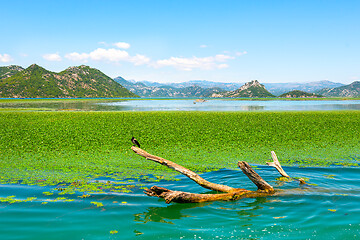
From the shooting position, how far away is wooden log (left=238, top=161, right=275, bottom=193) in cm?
1036

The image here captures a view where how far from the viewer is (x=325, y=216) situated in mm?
9047

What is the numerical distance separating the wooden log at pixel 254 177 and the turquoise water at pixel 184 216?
44cm

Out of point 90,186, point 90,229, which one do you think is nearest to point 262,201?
point 90,229

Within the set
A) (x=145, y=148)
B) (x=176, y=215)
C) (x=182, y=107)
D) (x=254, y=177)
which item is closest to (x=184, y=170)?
(x=176, y=215)

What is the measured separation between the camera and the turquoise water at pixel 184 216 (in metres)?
7.82

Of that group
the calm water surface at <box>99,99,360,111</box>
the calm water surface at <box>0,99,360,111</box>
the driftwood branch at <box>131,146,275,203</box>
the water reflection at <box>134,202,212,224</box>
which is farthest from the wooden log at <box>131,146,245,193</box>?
the calm water surface at <box>99,99,360,111</box>

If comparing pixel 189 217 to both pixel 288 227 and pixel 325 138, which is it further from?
pixel 325 138

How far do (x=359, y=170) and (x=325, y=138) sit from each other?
38.1 feet

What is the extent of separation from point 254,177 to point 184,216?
344 centimetres

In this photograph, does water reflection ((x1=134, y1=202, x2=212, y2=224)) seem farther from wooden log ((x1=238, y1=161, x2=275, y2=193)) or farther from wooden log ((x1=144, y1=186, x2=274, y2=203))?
wooden log ((x1=238, y1=161, x2=275, y2=193))

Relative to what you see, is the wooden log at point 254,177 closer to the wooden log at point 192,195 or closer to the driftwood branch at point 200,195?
the driftwood branch at point 200,195

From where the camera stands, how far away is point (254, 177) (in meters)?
10.6

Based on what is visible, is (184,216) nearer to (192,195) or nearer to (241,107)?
(192,195)

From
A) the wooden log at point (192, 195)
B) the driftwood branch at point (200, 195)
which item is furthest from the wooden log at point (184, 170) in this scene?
the wooden log at point (192, 195)
